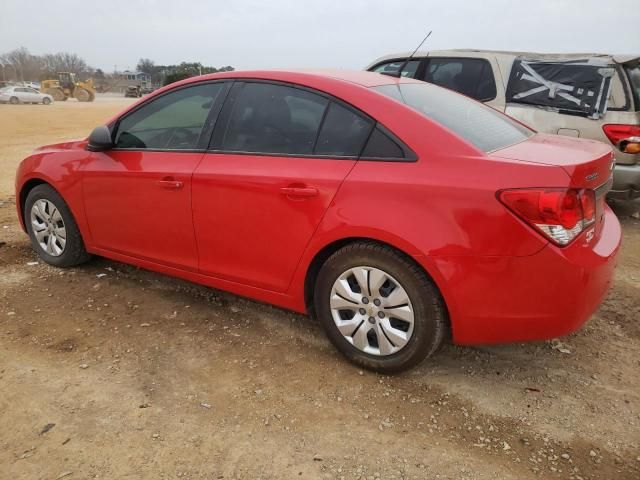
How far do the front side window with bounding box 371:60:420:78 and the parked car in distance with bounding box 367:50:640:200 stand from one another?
0.28m

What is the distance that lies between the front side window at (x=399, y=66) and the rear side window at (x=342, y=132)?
14.0 feet

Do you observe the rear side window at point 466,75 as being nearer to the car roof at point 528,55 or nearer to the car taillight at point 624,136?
the car roof at point 528,55

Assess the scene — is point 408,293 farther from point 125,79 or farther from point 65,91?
point 125,79

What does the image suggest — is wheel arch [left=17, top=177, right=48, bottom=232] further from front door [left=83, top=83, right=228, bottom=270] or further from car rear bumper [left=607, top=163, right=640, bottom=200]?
car rear bumper [left=607, top=163, right=640, bottom=200]

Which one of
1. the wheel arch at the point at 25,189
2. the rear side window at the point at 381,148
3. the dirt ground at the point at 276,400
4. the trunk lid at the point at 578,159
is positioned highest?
the rear side window at the point at 381,148

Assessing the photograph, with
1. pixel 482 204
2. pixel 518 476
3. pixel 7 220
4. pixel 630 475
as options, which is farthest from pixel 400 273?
pixel 7 220

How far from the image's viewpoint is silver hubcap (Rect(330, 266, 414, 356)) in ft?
8.68

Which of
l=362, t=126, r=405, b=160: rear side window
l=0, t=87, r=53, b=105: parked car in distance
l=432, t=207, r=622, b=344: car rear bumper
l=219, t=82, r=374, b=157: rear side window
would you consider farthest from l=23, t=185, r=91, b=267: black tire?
l=0, t=87, r=53, b=105: parked car in distance

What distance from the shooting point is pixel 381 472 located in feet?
7.19

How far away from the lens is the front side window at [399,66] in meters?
6.78

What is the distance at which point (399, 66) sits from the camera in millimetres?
6867

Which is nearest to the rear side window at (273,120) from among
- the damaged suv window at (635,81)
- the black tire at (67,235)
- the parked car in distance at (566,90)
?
the black tire at (67,235)

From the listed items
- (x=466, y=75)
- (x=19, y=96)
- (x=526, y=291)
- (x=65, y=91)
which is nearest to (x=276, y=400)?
(x=526, y=291)

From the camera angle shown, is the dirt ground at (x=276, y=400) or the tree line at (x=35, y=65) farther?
the tree line at (x=35, y=65)
